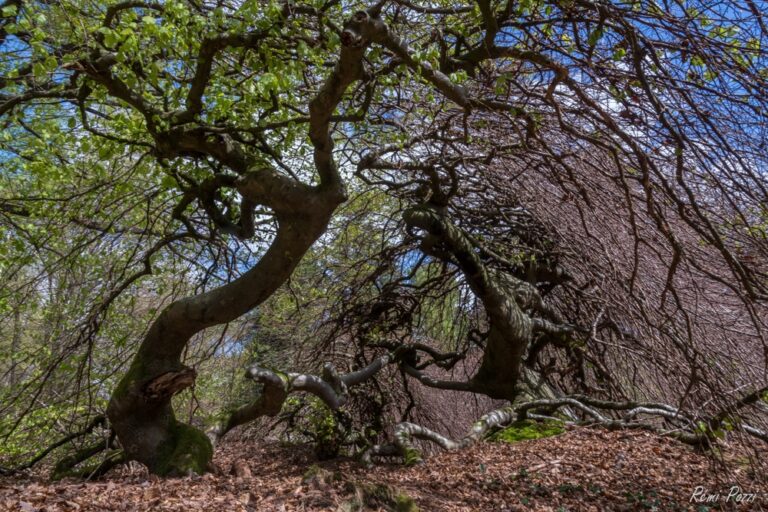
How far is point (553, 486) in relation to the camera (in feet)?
12.6

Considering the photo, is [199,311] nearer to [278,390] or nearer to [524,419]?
[278,390]

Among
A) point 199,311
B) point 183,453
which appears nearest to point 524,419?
point 183,453

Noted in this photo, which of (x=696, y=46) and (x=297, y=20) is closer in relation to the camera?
(x=696, y=46)

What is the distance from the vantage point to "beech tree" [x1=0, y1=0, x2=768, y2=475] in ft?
9.65

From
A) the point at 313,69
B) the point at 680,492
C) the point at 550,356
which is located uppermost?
the point at 313,69

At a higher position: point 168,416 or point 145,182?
point 145,182

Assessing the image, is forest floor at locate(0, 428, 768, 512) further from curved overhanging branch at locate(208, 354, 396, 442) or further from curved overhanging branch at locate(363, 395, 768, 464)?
curved overhanging branch at locate(208, 354, 396, 442)

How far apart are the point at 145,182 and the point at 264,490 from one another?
413 centimetres

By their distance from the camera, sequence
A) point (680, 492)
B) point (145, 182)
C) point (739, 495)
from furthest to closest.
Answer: point (145, 182) < point (680, 492) < point (739, 495)

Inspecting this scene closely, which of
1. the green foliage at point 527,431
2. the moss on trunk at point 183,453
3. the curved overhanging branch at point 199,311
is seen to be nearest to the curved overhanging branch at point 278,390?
the curved overhanging branch at point 199,311

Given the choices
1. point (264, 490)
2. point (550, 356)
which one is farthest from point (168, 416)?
point (550, 356)

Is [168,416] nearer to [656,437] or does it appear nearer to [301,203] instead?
[301,203]

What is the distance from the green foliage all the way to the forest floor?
22 cm

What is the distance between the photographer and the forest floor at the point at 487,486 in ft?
9.93
